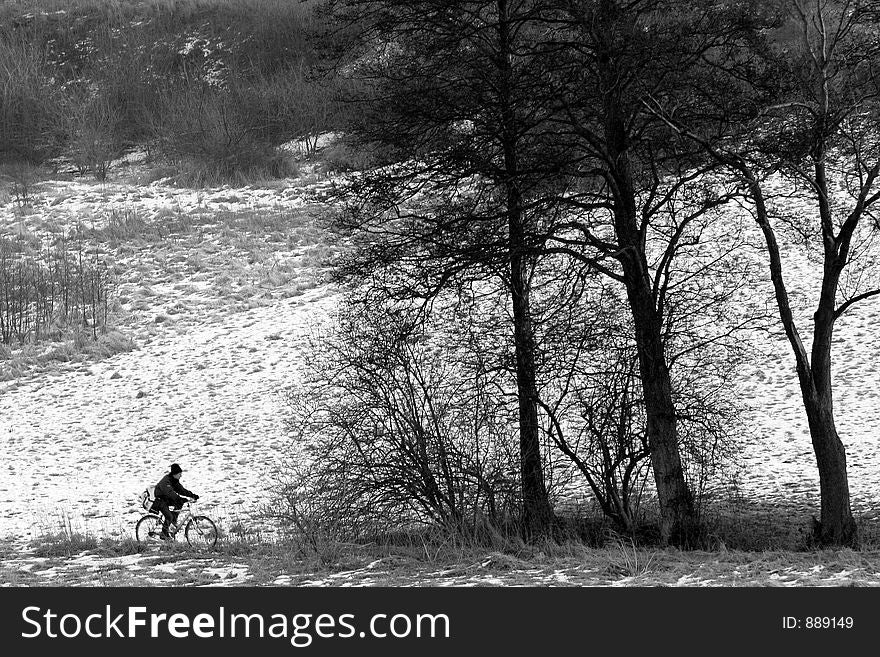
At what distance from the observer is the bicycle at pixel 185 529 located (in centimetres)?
1285

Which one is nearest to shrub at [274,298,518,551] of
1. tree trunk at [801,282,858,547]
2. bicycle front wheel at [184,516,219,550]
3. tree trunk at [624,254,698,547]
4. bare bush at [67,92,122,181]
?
bicycle front wheel at [184,516,219,550]

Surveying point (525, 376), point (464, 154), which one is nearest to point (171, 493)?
point (525, 376)

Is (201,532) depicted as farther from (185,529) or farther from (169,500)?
(169,500)

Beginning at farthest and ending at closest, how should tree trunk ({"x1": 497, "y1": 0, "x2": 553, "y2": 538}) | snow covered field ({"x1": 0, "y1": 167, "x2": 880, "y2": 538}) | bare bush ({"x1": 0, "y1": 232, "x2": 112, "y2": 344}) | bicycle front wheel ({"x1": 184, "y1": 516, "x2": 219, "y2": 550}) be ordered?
1. bare bush ({"x1": 0, "y1": 232, "x2": 112, "y2": 344})
2. snow covered field ({"x1": 0, "y1": 167, "x2": 880, "y2": 538})
3. bicycle front wheel ({"x1": 184, "y1": 516, "x2": 219, "y2": 550})
4. tree trunk ({"x1": 497, "y1": 0, "x2": 553, "y2": 538})

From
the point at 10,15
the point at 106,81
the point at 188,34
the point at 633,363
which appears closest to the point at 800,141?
the point at 633,363

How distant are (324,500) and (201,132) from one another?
4199cm

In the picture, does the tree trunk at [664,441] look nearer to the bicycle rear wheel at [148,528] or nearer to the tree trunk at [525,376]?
the tree trunk at [525,376]

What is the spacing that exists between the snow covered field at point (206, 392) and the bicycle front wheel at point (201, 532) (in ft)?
3.72

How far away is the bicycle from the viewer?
12852 mm

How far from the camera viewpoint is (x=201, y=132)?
49906mm

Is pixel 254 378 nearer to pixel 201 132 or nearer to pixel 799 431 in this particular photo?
pixel 799 431

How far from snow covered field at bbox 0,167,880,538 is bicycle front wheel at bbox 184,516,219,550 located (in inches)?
44.7

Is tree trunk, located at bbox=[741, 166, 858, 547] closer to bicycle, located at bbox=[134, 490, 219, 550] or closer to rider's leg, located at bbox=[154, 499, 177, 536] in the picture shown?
bicycle, located at bbox=[134, 490, 219, 550]

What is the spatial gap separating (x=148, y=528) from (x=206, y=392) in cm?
1043
